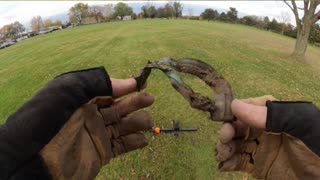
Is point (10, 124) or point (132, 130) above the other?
point (10, 124)

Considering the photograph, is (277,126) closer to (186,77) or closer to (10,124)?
(10,124)

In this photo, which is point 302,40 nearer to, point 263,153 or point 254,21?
point 263,153

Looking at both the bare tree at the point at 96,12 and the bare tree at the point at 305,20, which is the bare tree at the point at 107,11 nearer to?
the bare tree at the point at 96,12

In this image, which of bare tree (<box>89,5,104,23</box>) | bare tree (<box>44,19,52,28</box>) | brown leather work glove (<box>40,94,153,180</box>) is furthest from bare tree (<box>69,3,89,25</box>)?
brown leather work glove (<box>40,94,153,180</box>)

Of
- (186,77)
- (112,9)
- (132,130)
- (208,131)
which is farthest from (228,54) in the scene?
(112,9)

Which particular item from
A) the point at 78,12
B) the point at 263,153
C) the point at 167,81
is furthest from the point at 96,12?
the point at 263,153

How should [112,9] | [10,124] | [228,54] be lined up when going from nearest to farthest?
1. [10,124]
2. [228,54]
3. [112,9]

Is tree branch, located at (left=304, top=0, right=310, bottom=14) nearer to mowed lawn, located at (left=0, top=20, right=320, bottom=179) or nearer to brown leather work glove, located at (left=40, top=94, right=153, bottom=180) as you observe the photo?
mowed lawn, located at (left=0, top=20, right=320, bottom=179)
